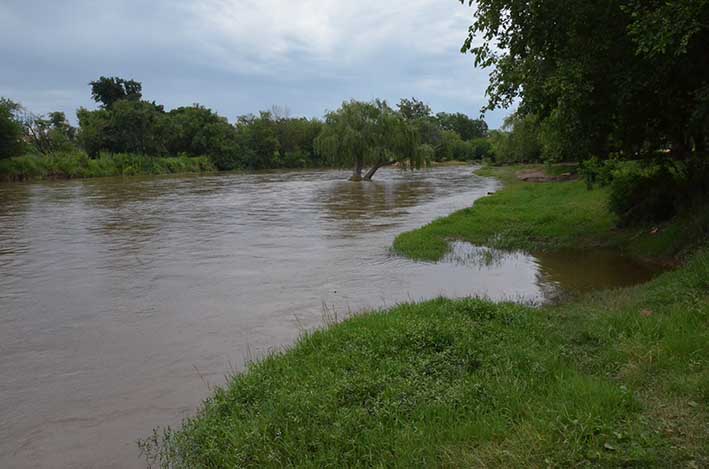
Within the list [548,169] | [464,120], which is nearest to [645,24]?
[548,169]

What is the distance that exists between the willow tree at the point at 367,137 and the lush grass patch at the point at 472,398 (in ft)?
132

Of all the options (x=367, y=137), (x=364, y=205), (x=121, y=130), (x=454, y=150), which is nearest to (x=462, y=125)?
(x=454, y=150)

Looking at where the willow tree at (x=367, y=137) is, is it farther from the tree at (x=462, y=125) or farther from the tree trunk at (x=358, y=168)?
the tree at (x=462, y=125)

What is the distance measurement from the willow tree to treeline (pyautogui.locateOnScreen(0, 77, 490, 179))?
972mm

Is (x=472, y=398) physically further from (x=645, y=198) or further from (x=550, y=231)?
(x=550, y=231)

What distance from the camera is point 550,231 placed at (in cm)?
1630

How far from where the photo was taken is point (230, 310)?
9.69 metres

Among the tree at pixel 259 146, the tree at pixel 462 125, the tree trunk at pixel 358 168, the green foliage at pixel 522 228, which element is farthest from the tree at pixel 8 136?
the tree at pixel 462 125

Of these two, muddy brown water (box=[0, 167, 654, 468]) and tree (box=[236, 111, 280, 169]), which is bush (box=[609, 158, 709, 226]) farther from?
tree (box=[236, 111, 280, 169])

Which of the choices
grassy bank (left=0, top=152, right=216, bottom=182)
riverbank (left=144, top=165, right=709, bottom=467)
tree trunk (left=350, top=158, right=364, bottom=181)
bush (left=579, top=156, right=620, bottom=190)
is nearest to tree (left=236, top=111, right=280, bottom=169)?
grassy bank (left=0, top=152, right=216, bottom=182)

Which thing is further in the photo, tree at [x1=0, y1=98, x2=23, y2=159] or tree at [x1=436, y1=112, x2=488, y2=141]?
tree at [x1=436, y1=112, x2=488, y2=141]

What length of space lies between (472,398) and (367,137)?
4289 centimetres

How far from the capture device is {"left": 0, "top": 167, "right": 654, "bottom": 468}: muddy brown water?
5895 mm

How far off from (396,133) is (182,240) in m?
32.0
